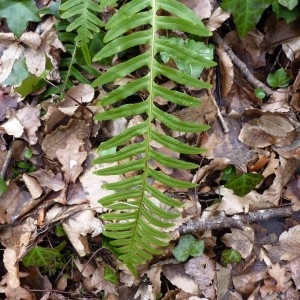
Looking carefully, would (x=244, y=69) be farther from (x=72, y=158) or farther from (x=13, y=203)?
(x=13, y=203)

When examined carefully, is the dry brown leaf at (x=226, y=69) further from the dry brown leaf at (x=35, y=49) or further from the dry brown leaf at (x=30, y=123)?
the dry brown leaf at (x=30, y=123)

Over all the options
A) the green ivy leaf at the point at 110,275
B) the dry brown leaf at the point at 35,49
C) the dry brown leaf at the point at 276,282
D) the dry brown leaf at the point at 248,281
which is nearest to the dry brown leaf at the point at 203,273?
the dry brown leaf at the point at 248,281

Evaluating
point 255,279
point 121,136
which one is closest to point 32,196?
point 121,136

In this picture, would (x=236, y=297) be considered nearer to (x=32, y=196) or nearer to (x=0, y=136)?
(x=32, y=196)

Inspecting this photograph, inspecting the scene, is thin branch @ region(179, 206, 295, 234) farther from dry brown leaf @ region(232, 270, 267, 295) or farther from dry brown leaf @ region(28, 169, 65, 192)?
dry brown leaf @ region(28, 169, 65, 192)

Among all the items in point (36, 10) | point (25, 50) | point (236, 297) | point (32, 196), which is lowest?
point (236, 297)

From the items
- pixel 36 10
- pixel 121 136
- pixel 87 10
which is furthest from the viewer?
pixel 36 10

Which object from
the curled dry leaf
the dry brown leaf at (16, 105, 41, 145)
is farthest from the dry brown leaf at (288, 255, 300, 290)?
the dry brown leaf at (16, 105, 41, 145)
